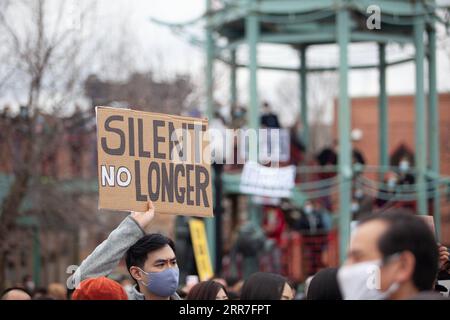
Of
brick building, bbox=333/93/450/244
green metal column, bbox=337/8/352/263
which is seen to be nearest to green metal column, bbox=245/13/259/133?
green metal column, bbox=337/8/352/263

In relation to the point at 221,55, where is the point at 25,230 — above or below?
below

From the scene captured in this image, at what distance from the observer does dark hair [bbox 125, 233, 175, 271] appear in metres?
6.48

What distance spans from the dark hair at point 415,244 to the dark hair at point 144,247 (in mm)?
2491

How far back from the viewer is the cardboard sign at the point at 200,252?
43.0 feet

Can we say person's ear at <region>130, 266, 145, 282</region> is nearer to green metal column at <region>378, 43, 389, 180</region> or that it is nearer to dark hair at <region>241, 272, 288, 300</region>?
dark hair at <region>241, 272, 288, 300</region>

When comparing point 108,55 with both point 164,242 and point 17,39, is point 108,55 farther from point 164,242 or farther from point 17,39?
point 164,242

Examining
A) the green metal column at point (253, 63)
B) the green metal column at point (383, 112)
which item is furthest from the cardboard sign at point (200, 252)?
the green metal column at point (383, 112)

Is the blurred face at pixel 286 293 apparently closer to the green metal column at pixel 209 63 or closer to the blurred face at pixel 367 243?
the blurred face at pixel 367 243

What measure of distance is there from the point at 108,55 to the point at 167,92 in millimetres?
5841

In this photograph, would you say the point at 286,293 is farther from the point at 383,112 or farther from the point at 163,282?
the point at 383,112

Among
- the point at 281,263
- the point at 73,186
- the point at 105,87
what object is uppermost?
the point at 105,87

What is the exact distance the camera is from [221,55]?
2406cm

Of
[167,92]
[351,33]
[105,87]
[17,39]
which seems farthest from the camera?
[167,92]
